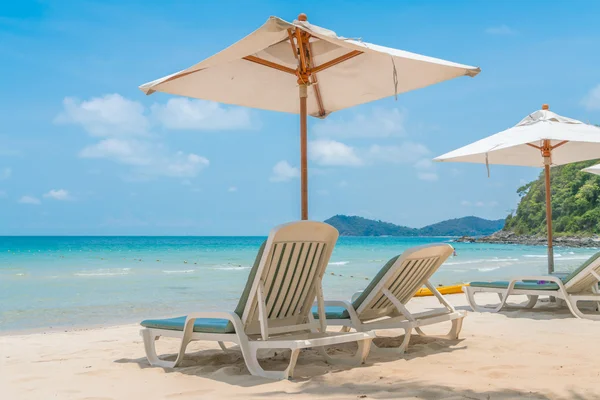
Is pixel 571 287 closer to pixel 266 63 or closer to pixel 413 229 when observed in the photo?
pixel 266 63

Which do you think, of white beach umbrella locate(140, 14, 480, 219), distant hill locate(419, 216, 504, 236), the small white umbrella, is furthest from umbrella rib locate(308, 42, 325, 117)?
distant hill locate(419, 216, 504, 236)

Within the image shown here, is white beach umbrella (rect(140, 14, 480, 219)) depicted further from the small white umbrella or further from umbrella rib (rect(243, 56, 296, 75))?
the small white umbrella

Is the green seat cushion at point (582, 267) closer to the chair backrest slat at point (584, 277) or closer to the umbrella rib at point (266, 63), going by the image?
the chair backrest slat at point (584, 277)

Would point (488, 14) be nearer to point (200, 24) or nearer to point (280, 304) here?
point (200, 24)

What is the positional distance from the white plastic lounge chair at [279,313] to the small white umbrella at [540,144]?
13.9 ft

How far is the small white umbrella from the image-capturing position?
7.40m

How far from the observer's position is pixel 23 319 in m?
9.70

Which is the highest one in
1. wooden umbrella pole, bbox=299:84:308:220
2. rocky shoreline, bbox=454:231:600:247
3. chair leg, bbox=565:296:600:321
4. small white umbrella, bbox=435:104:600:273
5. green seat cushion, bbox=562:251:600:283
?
small white umbrella, bbox=435:104:600:273

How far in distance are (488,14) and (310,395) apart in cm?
1521

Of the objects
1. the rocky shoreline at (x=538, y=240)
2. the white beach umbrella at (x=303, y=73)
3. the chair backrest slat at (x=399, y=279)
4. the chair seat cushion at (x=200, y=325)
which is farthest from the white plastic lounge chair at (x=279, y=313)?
the rocky shoreline at (x=538, y=240)

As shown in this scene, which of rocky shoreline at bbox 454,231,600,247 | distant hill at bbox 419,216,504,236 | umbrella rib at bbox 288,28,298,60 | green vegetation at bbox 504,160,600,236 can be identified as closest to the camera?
umbrella rib at bbox 288,28,298,60

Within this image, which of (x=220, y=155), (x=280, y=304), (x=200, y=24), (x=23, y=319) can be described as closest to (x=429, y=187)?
(x=220, y=155)

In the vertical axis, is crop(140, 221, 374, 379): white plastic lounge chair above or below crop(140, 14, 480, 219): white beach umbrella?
below

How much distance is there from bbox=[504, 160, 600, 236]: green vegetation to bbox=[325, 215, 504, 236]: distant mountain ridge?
94.3 feet
